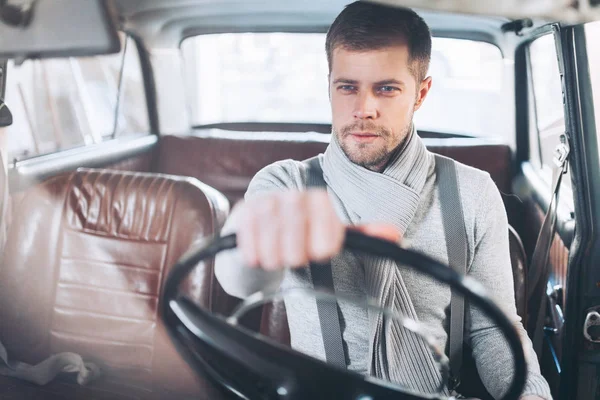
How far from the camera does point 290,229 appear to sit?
48cm

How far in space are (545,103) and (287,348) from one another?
26.8 inches

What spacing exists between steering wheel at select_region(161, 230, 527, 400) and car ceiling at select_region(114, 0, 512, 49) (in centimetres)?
36

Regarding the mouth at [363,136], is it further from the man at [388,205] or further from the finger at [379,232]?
the finger at [379,232]

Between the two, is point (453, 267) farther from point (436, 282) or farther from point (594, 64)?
point (594, 64)

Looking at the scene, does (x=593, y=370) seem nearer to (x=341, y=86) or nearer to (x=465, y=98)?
(x=465, y=98)

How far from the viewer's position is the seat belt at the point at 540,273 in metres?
0.91

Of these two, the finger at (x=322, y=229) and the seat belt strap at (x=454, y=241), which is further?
the seat belt strap at (x=454, y=241)

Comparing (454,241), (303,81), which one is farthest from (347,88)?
(454,241)

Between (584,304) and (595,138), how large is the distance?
25cm

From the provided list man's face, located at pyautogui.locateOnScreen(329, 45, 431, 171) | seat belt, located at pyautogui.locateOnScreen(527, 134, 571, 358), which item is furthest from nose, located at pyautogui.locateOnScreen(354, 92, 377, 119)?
seat belt, located at pyautogui.locateOnScreen(527, 134, 571, 358)

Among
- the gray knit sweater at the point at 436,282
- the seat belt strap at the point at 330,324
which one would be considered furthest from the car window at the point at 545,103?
the seat belt strap at the point at 330,324

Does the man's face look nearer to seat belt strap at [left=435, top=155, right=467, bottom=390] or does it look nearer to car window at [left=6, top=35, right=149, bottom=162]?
seat belt strap at [left=435, top=155, right=467, bottom=390]

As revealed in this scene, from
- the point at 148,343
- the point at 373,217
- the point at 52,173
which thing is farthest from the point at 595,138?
the point at 52,173

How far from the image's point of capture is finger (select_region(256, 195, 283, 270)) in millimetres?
479
